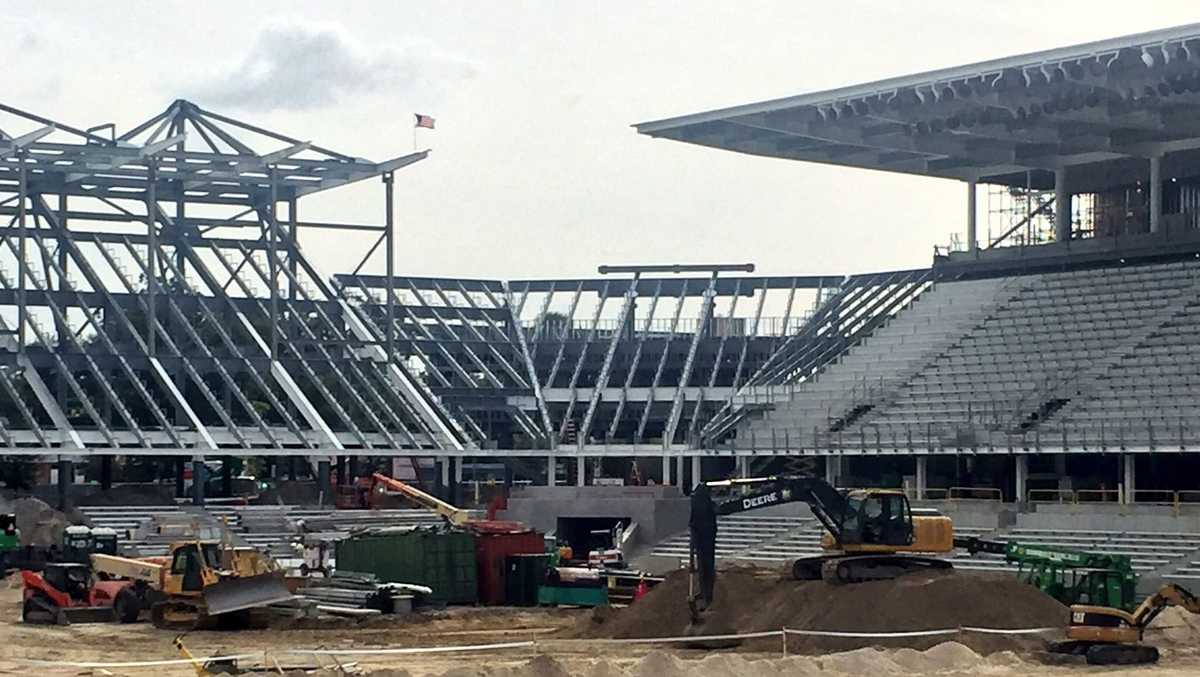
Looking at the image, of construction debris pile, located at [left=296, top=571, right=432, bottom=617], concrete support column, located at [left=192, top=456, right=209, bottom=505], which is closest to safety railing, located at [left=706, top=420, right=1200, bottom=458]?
concrete support column, located at [left=192, top=456, right=209, bottom=505]

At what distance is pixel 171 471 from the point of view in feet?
234

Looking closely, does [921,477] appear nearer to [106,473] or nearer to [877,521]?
[877,521]

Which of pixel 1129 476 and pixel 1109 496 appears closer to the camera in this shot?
pixel 1129 476

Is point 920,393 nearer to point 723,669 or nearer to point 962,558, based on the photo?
point 962,558

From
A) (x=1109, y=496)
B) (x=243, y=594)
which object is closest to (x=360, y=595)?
(x=243, y=594)

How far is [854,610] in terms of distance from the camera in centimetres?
3709

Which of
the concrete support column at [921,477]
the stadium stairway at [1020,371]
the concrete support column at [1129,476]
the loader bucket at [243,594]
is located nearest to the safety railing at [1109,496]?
the concrete support column at [1129,476]

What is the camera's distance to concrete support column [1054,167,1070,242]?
68625 millimetres

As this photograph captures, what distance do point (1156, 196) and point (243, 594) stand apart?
33.7m

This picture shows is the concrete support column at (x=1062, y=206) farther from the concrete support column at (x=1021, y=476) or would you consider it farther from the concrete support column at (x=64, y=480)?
the concrete support column at (x=64, y=480)

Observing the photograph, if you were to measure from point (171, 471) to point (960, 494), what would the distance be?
26799 millimetres

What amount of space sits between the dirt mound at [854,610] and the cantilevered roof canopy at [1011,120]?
765 inches

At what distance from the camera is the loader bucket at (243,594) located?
4103 centimetres

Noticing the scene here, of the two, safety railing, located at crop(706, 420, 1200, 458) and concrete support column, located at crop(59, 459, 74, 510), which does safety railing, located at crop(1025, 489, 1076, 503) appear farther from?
concrete support column, located at crop(59, 459, 74, 510)
